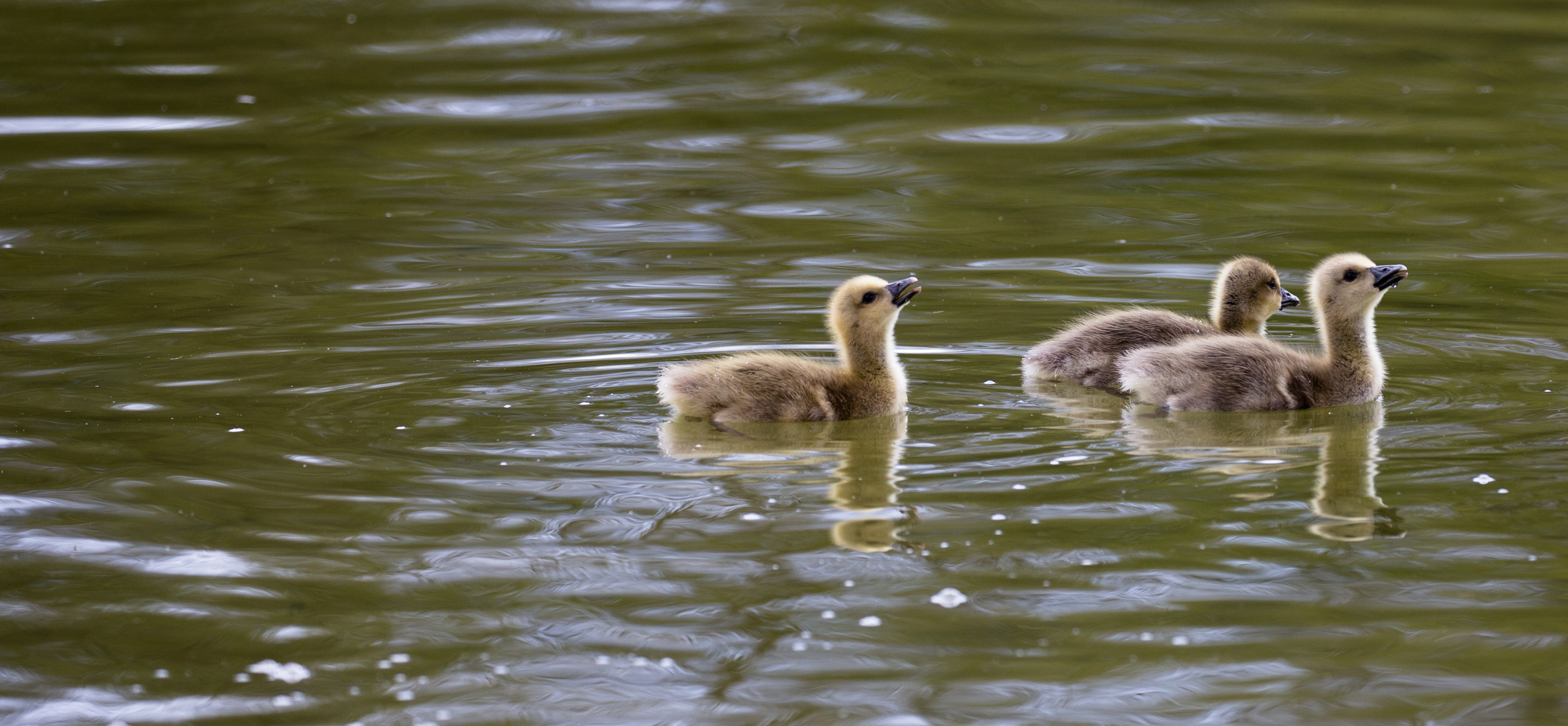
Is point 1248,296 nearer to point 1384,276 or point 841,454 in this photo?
point 1384,276

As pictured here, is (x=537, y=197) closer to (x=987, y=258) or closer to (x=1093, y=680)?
(x=987, y=258)

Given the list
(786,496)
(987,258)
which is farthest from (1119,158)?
(786,496)

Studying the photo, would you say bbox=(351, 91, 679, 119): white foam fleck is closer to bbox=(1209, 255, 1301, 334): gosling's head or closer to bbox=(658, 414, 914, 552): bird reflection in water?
bbox=(1209, 255, 1301, 334): gosling's head

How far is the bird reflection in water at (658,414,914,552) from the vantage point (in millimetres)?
5641

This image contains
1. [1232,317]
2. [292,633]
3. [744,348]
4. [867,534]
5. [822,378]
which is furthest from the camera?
[744,348]

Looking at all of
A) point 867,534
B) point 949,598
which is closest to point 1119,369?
point 867,534

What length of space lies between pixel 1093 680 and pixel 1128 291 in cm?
546

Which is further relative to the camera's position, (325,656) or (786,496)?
(786,496)

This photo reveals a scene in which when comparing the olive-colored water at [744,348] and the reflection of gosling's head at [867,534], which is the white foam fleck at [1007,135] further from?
the reflection of gosling's head at [867,534]

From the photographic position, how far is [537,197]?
12.6 meters

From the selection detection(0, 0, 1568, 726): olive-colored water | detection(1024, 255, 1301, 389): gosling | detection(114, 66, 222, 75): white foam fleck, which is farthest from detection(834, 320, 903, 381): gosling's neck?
detection(114, 66, 222, 75): white foam fleck

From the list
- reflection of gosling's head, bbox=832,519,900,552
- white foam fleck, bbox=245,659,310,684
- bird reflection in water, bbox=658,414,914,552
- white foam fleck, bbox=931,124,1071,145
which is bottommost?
white foam fleck, bbox=245,659,310,684

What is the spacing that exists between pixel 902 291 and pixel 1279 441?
1.58m

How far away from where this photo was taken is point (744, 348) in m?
8.33
